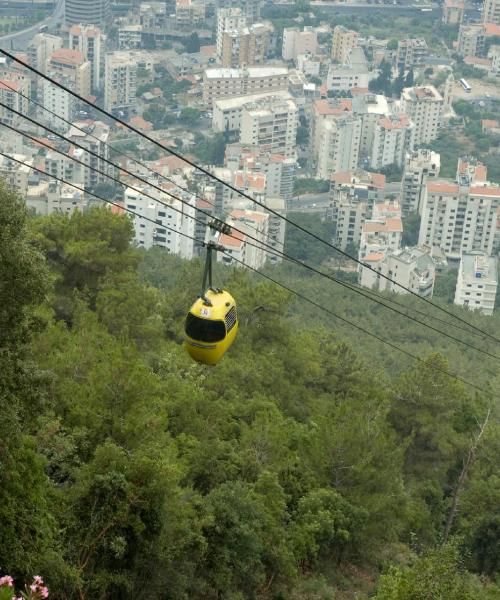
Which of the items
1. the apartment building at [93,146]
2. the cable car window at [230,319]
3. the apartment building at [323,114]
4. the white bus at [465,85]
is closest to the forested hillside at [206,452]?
the cable car window at [230,319]

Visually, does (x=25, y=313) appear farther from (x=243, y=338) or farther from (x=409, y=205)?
(x=409, y=205)

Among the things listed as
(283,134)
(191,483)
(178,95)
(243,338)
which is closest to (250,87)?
(178,95)

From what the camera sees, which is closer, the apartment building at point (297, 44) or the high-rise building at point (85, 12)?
the apartment building at point (297, 44)

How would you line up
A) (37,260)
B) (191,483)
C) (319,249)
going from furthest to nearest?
1. (319,249)
2. (191,483)
3. (37,260)

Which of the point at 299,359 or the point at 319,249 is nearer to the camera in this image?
the point at 299,359

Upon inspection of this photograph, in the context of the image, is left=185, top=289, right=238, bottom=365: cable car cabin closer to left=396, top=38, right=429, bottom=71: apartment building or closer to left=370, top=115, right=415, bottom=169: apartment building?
left=370, top=115, right=415, bottom=169: apartment building

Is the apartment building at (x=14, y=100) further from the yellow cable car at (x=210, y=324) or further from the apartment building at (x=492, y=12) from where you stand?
the yellow cable car at (x=210, y=324)

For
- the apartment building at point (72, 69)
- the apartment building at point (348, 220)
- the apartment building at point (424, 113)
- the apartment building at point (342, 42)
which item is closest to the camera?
the apartment building at point (348, 220)
